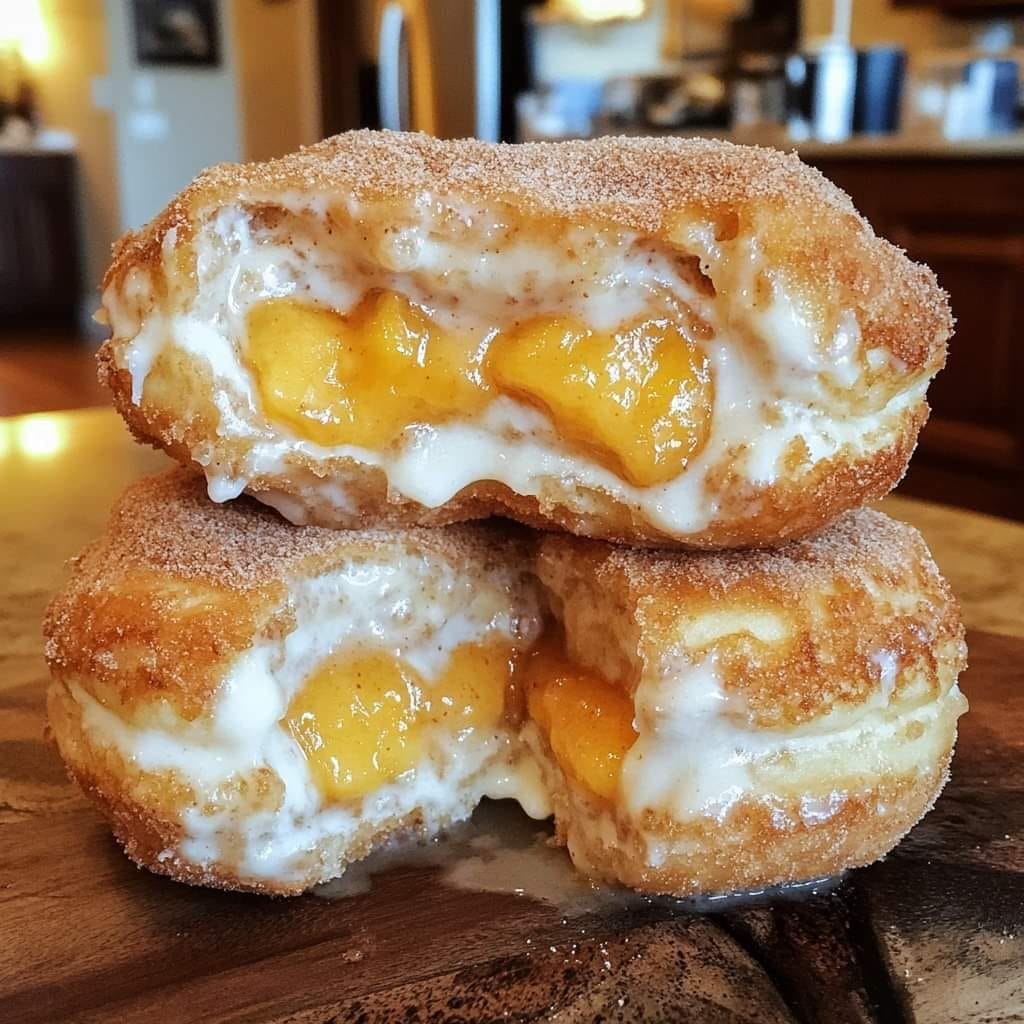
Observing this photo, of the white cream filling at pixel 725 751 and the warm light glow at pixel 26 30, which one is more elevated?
the warm light glow at pixel 26 30

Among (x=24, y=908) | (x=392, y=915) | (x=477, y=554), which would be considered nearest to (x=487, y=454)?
(x=477, y=554)

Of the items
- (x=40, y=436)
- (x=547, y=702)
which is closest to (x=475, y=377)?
(x=547, y=702)

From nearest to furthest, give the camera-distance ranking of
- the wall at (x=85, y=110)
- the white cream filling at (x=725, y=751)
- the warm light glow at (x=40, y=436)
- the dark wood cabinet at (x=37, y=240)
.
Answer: the white cream filling at (x=725, y=751), the warm light glow at (x=40, y=436), the wall at (x=85, y=110), the dark wood cabinet at (x=37, y=240)

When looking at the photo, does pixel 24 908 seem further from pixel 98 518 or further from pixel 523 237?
pixel 98 518

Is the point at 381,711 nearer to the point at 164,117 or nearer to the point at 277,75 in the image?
the point at 277,75

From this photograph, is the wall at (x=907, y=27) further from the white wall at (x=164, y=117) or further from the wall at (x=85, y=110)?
the wall at (x=85, y=110)

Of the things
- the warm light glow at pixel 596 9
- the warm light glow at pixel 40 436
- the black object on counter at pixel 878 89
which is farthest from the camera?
the warm light glow at pixel 596 9

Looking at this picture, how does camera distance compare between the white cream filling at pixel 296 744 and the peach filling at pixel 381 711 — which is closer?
the white cream filling at pixel 296 744

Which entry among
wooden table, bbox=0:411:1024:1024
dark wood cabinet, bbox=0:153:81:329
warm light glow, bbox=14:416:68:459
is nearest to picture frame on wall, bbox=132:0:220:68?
dark wood cabinet, bbox=0:153:81:329

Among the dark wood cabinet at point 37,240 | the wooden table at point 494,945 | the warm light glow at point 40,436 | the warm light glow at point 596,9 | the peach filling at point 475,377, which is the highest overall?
the warm light glow at point 596,9

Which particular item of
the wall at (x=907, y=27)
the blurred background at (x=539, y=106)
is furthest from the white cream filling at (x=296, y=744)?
the wall at (x=907, y=27)
